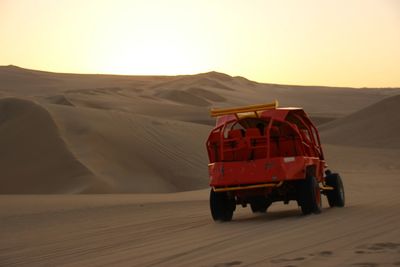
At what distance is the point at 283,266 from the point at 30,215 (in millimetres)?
10968

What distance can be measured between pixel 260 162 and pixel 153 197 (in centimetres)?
1017

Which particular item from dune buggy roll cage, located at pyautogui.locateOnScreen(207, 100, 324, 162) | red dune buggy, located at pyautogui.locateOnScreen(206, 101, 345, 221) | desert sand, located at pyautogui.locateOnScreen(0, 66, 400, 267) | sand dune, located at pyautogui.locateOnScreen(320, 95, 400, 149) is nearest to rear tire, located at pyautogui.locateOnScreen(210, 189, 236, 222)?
red dune buggy, located at pyautogui.locateOnScreen(206, 101, 345, 221)

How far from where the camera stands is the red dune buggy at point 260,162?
1371 cm

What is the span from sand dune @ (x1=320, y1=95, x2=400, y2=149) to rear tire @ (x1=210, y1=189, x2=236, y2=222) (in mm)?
27896

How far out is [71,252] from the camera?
34.8 feet

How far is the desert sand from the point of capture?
953 centimetres

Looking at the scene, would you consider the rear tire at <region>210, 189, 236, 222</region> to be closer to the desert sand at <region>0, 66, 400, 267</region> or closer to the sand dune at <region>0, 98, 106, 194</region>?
the desert sand at <region>0, 66, 400, 267</region>

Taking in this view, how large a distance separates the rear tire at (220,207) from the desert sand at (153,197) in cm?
35

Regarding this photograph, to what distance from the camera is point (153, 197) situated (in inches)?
925

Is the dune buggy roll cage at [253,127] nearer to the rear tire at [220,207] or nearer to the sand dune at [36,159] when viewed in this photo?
the rear tire at [220,207]

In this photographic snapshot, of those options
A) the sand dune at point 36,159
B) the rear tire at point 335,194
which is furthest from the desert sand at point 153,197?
the rear tire at point 335,194

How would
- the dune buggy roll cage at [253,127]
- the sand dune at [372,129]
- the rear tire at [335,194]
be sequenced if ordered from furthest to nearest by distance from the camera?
the sand dune at [372,129] < the rear tire at [335,194] < the dune buggy roll cage at [253,127]

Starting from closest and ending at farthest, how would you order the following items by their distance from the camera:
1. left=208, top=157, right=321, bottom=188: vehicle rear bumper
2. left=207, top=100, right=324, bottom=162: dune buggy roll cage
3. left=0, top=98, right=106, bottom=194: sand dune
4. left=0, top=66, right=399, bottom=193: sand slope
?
left=208, top=157, right=321, bottom=188: vehicle rear bumper, left=207, top=100, right=324, bottom=162: dune buggy roll cage, left=0, top=98, right=106, bottom=194: sand dune, left=0, top=66, right=399, bottom=193: sand slope

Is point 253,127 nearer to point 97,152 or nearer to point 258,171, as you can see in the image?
point 258,171
